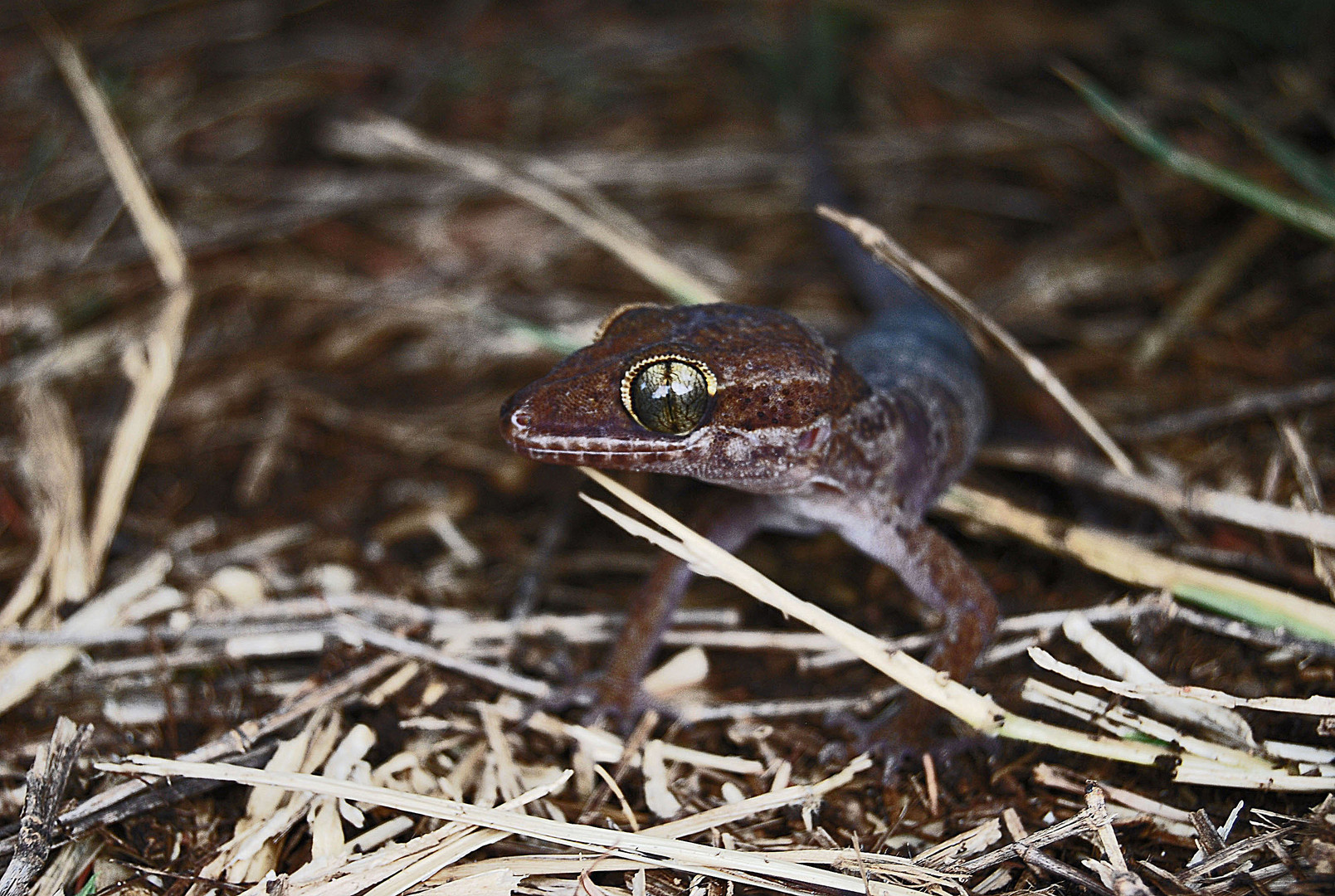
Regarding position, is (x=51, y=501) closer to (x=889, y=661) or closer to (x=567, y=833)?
(x=567, y=833)

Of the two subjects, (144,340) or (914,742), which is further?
(144,340)

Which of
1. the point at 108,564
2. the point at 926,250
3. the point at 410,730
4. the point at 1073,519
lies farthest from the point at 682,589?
the point at 926,250

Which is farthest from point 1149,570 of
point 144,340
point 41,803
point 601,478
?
point 144,340

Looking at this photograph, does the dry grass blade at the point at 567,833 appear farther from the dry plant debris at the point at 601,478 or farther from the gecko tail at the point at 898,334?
the gecko tail at the point at 898,334

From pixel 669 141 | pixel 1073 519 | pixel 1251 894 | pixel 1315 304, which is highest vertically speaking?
pixel 669 141

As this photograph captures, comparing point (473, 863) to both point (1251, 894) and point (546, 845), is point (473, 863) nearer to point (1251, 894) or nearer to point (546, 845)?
point (546, 845)

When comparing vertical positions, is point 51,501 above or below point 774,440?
below

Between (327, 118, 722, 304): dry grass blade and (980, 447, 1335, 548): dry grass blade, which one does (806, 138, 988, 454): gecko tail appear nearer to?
(980, 447, 1335, 548): dry grass blade

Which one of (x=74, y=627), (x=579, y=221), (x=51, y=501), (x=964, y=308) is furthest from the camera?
(x=579, y=221)
